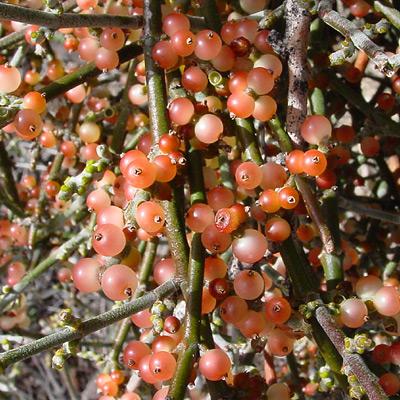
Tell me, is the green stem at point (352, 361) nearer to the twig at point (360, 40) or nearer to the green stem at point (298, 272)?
the green stem at point (298, 272)

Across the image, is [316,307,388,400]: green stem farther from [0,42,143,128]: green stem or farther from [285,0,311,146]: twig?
[0,42,143,128]: green stem

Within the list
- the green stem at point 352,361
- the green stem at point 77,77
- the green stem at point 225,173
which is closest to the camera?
the green stem at point 352,361

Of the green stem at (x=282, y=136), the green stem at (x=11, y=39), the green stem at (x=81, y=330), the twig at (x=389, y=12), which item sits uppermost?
the twig at (x=389, y=12)

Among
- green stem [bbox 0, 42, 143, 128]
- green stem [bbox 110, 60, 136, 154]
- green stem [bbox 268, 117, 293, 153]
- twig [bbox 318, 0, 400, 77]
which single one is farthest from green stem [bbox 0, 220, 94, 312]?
twig [bbox 318, 0, 400, 77]

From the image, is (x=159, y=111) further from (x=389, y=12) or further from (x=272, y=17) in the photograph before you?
(x=389, y=12)

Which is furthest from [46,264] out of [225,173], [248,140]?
[248,140]

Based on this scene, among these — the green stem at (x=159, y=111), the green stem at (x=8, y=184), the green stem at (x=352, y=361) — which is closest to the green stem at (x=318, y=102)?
the green stem at (x=159, y=111)
